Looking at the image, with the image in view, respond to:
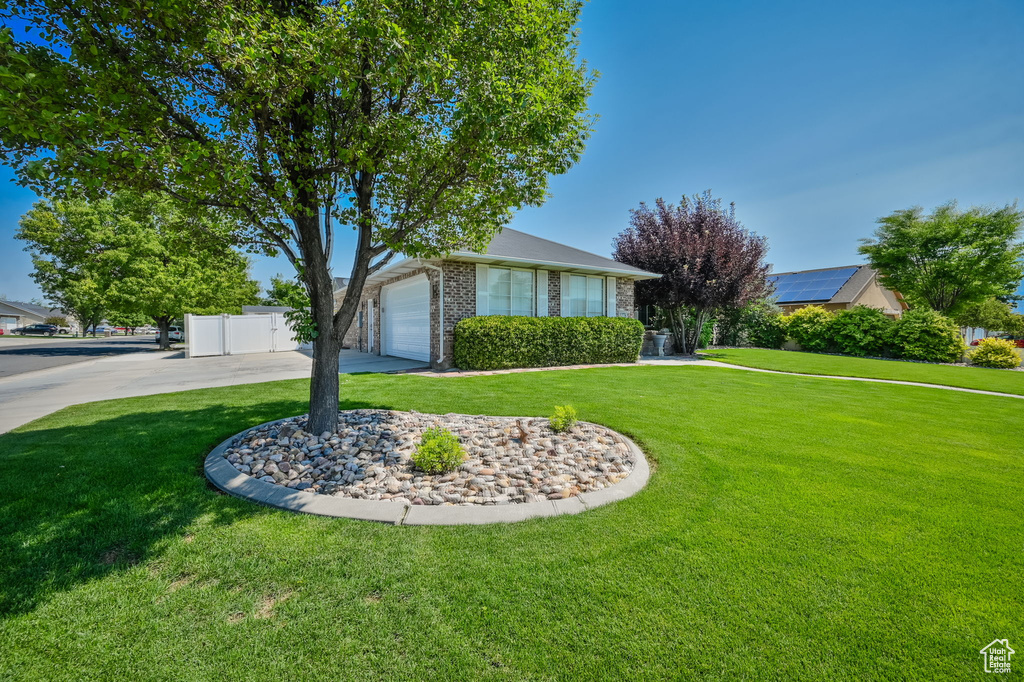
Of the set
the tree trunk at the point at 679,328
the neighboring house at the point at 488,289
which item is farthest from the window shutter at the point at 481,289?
the tree trunk at the point at 679,328

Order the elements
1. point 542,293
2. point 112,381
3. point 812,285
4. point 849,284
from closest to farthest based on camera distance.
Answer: point 112,381 → point 542,293 → point 849,284 → point 812,285

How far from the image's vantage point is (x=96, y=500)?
2918mm

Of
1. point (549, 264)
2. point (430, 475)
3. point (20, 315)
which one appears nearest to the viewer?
point (430, 475)

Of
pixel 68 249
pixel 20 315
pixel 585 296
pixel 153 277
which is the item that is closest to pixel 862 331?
pixel 585 296

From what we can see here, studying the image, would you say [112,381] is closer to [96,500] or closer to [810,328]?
[96,500]

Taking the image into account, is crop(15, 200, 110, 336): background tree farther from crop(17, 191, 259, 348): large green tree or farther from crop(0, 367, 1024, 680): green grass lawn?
crop(0, 367, 1024, 680): green grass lawn

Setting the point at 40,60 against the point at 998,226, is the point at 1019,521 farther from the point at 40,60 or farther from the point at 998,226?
the point at 998,226

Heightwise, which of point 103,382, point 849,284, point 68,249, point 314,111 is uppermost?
point 68,249

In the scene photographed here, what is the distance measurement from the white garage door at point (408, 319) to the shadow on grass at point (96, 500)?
7.45 metres

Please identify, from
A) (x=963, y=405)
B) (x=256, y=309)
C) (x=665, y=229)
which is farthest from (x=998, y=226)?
(x=256, y=309)

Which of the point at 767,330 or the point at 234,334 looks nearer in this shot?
the point at 234,334

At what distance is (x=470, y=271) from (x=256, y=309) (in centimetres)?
2572

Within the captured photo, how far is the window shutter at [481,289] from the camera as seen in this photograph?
11.5 meters

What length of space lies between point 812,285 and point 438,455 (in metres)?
32.5
